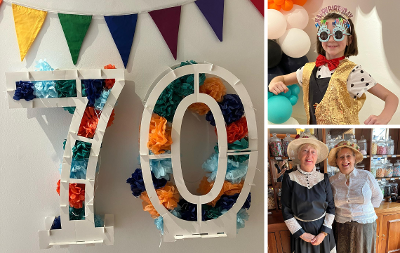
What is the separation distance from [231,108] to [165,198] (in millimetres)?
483

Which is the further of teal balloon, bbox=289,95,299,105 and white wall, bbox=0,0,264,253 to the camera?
teal balloon, bbox=289,95,299,105

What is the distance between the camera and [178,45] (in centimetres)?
127

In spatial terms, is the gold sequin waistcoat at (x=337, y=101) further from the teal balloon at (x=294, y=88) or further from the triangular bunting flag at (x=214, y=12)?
the triangular bunting flag at (x=214, y=12)

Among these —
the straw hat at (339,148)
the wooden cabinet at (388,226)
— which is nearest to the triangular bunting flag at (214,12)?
the straw hat at (339,148)

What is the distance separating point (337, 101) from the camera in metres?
1.44

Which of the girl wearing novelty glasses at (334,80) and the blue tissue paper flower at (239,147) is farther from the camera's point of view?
the girl wearing novelty glasses at (334,80)

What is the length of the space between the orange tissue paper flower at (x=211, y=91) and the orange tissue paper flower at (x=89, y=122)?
42cm

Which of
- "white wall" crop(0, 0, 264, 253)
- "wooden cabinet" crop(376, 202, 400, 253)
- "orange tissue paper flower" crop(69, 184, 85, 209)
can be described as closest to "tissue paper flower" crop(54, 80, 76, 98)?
"white wall" crop(0, 0, 264, 253)

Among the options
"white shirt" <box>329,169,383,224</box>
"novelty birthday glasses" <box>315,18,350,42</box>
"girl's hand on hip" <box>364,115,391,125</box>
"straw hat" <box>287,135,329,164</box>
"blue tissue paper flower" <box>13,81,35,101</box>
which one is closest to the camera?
"blue tissue paper flower" <box>13,81,35,101</box>

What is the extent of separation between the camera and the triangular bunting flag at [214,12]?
1.25 meters

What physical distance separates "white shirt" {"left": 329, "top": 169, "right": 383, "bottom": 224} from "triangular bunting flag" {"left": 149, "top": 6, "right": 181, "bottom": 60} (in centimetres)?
135

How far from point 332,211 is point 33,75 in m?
1.78

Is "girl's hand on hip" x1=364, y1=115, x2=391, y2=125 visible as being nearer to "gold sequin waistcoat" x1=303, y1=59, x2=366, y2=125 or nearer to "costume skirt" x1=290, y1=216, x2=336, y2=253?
"gold sequin waistcoat" x1=303, y1=59, x2=366, y2=125

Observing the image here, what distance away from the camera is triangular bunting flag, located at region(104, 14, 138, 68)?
1.21 meters
